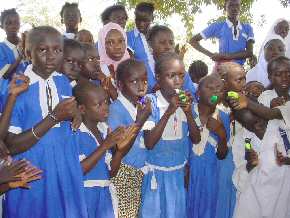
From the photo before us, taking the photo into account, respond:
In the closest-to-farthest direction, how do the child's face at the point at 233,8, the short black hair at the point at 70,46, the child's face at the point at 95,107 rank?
1. the child's face at the point at 95,107
2. the short black hair at the point at 70,46
3. the child's face at the point at 233,8

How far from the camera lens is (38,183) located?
2.85m

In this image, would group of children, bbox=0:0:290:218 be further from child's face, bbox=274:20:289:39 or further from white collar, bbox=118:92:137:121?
child's face, bbox=274:20:289:39

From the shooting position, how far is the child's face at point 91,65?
13.0 ft

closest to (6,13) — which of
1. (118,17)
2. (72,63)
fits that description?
(118,17)

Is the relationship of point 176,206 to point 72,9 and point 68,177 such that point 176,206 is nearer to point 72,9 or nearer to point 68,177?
point 68,177

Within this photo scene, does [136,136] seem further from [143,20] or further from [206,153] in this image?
[143,20]

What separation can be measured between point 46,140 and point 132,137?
630mm

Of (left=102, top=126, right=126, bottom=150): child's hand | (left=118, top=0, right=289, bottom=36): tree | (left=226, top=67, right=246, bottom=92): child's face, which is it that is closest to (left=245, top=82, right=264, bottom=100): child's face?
(left=226, top=67, right=246, bottom=92): child's face

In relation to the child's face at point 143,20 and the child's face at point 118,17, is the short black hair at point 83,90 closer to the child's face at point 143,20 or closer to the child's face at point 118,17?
the child's face at point 118,17

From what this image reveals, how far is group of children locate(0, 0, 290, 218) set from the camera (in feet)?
9.32

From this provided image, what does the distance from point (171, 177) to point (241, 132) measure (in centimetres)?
101

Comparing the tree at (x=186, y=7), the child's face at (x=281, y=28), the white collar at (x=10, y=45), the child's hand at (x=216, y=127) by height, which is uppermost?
the tree at (x=186, y=7)

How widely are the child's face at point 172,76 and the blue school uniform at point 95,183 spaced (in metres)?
0.82

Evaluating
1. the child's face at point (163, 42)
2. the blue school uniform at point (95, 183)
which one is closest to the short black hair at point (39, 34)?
the blue school uniform at point (95, 183)
